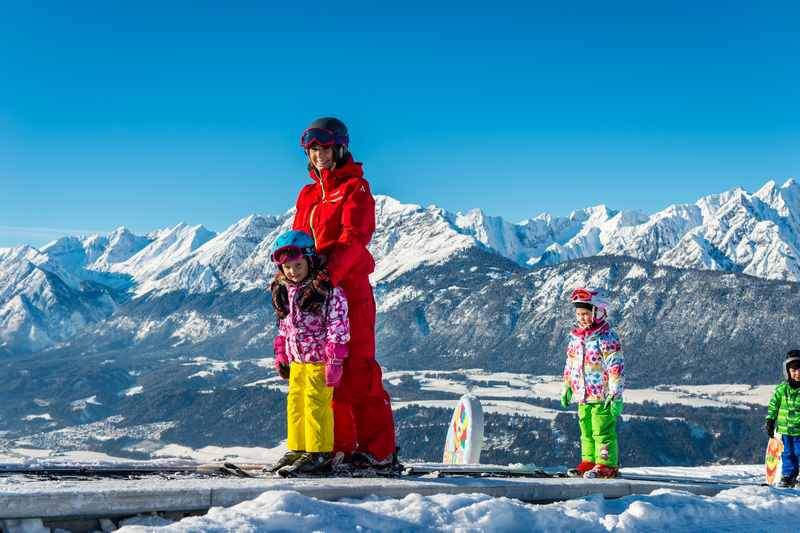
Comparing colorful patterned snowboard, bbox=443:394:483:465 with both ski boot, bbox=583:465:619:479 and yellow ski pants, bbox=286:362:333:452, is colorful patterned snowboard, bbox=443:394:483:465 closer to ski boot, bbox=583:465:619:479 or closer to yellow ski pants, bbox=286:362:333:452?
ski boot, bbox=583:465:619:479

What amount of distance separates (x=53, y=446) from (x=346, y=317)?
682 feet

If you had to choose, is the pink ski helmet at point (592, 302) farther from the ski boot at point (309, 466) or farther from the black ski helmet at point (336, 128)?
the ski boot at point (309, 466)

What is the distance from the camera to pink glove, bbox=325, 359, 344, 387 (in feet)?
22.4

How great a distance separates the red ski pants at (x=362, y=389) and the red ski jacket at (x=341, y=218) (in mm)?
260

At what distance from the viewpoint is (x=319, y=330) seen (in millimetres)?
6992

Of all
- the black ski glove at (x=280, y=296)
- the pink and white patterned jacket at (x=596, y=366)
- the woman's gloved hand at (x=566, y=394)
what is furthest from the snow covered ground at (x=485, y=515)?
the woman's gloved hand at (x=566, y=394)

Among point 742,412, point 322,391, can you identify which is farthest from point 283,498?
point 742,412

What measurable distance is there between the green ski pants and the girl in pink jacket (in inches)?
150

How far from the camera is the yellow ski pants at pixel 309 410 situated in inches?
270

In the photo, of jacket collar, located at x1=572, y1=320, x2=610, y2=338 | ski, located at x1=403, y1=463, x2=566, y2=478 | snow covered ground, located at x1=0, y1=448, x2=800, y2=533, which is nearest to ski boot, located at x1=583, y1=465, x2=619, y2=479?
ski, located at x1=403, y1=463, x2=566, y2=478

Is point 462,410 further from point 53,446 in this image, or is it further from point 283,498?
point 53,446

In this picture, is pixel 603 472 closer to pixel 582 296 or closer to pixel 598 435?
pixel 598 435

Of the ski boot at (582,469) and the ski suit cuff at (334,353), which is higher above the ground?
the ski suit cuff at (334,353)

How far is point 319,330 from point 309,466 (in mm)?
1092
